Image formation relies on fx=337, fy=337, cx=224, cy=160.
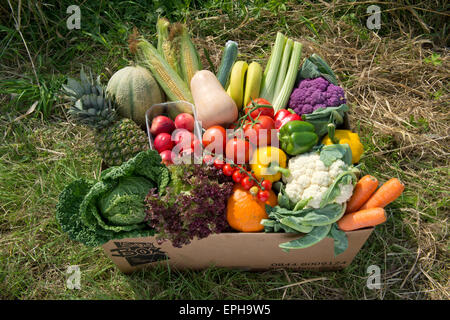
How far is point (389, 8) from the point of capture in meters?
3.39

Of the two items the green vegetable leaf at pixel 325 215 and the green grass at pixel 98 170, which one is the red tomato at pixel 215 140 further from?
the green grass at pixel 98 170

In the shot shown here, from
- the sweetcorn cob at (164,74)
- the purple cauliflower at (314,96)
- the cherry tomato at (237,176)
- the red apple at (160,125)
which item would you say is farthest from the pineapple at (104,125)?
the purple cauliflower at (314,96)

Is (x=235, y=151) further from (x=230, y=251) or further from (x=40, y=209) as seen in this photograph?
(x=40, y=209)

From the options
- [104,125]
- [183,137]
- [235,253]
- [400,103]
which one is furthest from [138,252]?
[400,103]

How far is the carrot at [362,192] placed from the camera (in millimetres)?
1893

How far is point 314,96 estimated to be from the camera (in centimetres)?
235

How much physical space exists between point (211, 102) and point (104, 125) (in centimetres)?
77

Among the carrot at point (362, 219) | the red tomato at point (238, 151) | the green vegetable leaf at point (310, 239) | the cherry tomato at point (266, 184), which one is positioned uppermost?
the red tomato at point (238, 151)

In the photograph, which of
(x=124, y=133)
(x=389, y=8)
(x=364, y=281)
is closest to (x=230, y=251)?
(x=364, y=281)

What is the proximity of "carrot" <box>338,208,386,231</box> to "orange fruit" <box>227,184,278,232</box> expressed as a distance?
1.36 feet

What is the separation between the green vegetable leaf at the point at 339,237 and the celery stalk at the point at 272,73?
1.13 meters

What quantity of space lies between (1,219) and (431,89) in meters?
3.78

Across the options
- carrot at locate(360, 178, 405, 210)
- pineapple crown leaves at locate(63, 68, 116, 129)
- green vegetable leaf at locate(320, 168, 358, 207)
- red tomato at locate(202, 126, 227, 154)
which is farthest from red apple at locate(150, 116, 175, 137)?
carrot at locate(360, 178, 405, 210)

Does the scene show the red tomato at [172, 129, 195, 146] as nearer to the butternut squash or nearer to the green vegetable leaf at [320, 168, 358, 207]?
the butternut squash
